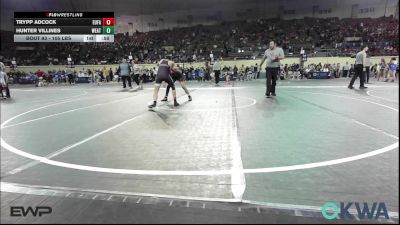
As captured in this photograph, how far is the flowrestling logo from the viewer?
2.16m

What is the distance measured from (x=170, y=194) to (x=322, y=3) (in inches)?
1475

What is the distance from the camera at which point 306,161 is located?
3.38 metres

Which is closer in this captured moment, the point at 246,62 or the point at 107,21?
the point at 107,21

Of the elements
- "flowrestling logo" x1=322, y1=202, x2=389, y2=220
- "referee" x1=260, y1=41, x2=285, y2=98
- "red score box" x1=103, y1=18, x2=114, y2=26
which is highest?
"red score box" x1=103, y1=18, x2=114, y2=26

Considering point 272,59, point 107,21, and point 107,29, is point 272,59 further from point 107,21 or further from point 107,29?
point 107,21

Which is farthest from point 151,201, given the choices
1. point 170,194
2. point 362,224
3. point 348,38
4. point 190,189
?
point 348,38

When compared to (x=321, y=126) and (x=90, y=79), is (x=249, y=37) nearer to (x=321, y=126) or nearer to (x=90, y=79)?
(x=90, y=79)

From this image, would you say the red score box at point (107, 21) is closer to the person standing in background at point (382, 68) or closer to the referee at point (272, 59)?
the referee at point (272, 59)

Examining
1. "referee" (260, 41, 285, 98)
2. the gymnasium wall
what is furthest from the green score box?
the gymnasium wall
